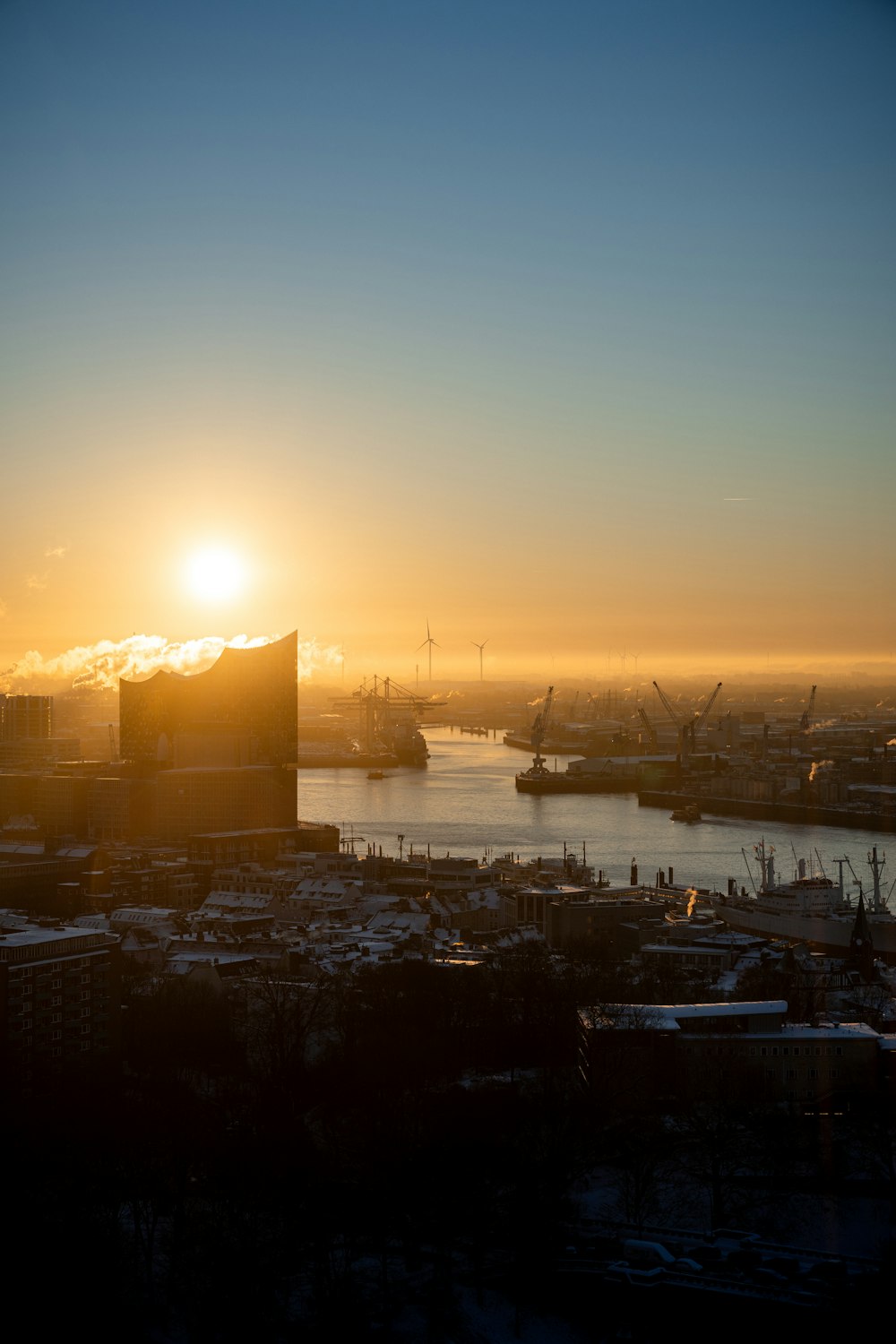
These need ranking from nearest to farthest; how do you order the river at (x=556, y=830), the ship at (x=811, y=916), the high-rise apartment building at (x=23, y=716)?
the ship at (x=811, y=916), the river at (x=556, y=830), the high-rise apartment building at (x=23, y=716)

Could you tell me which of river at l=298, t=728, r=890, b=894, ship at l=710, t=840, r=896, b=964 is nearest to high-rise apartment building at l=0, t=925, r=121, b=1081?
ship at l=710, t=840, r=896, b=964

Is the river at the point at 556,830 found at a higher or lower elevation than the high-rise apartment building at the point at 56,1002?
lower

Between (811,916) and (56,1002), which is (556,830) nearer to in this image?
(811,916)

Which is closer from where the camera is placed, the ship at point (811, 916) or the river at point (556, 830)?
the ship at point (811, 916)

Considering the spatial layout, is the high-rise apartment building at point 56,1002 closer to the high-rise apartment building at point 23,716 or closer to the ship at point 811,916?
the ship at point 811,916

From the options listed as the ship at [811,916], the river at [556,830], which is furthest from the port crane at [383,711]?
the ship at [811,916]

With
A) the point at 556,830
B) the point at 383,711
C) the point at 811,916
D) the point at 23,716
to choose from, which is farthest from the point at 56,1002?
the point at 383,711

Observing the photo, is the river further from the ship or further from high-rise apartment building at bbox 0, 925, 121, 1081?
high-rise apartment building at bbox 0, 925, 121, 1081
